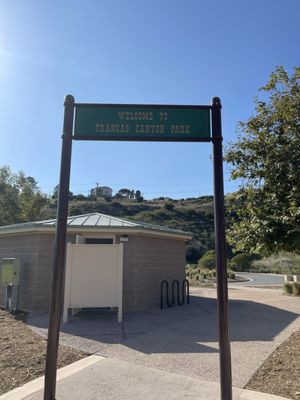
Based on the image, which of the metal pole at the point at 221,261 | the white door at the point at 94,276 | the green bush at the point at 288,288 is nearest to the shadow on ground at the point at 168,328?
the white door at the point at 94,276

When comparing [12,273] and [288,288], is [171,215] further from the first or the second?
[12,273]

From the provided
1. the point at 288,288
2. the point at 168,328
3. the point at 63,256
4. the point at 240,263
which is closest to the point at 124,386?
the point at 63,256

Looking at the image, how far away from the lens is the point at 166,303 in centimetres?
1199

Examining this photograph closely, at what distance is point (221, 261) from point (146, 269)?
24.7 ft

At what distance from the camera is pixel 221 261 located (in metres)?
4.09

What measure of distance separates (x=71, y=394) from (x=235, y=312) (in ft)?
24.3

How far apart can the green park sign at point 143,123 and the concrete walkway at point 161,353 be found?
3.09m

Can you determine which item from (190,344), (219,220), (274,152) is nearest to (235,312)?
(190,344)

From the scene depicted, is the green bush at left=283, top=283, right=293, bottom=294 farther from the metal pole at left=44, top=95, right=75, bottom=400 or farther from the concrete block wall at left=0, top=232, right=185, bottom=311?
the metal pole at left=44, top=95, right=75, bottom=400

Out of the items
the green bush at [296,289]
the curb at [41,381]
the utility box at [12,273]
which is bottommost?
the curb at [41,381]

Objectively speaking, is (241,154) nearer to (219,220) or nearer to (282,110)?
(282,110)

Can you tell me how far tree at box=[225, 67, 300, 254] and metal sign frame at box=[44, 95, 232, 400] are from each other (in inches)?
90.2

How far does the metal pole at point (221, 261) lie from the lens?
12.7 ft

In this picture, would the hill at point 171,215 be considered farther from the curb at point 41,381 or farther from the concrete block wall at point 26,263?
the curb at point 41,381
